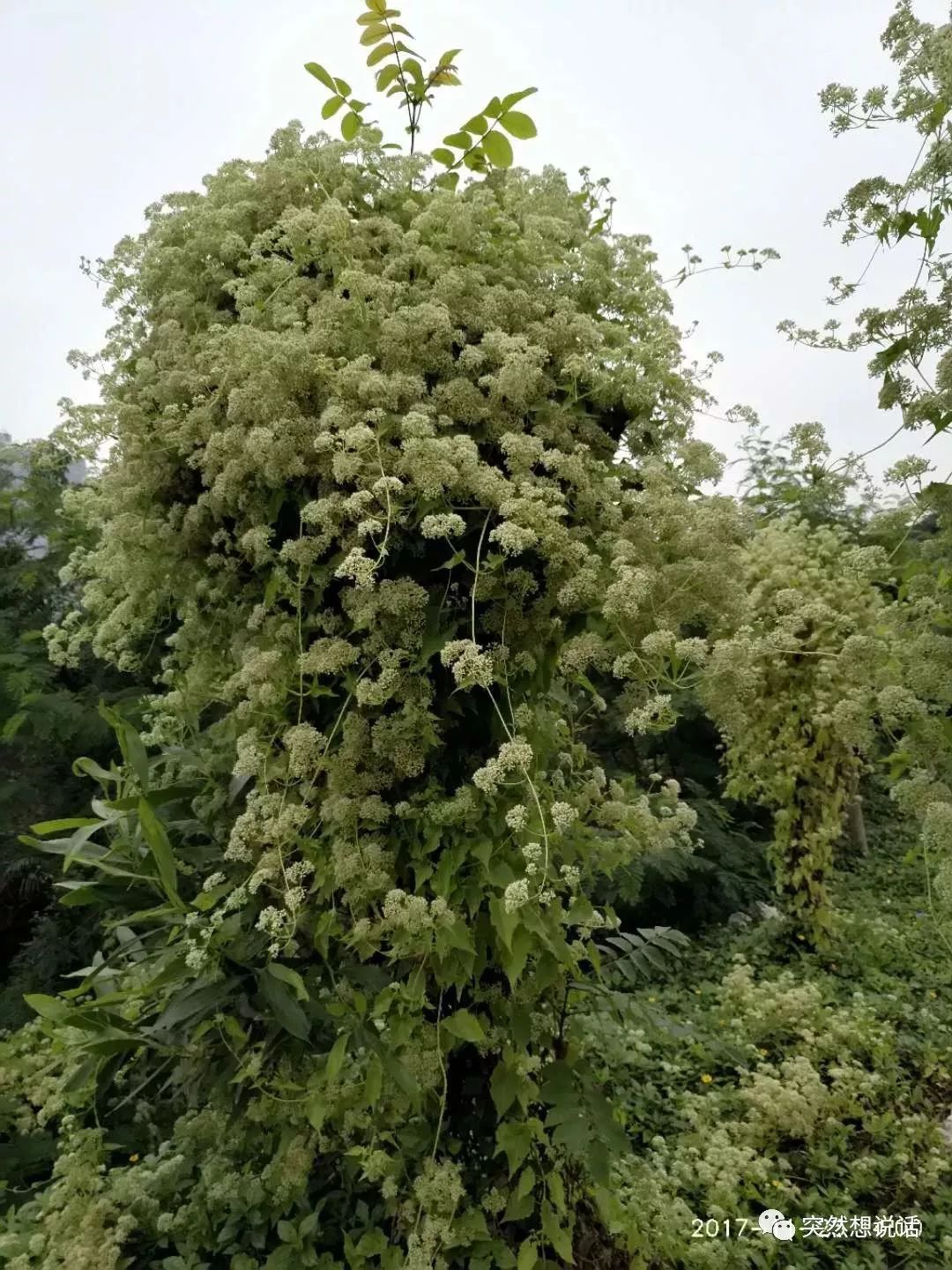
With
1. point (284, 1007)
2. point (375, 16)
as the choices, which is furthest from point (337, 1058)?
point (375, 16)

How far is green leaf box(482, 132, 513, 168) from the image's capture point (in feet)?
5.02

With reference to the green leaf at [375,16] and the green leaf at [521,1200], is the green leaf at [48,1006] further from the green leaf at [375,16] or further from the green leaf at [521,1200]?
the green leaf at [375,16]

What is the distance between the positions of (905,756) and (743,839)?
14.5ft

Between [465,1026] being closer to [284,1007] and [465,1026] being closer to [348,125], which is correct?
Result: [284,1007]

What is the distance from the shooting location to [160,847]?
4.44ft

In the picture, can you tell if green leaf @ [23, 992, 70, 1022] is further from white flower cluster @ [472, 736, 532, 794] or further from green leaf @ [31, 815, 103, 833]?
white flower cluster @ [472, 736, 532, 794]

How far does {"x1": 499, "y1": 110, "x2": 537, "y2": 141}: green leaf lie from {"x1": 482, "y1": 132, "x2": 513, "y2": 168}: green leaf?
0.02 metres

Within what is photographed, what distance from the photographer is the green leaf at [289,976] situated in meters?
1.28

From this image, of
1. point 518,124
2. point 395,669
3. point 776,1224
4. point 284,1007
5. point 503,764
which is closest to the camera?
point 503,764

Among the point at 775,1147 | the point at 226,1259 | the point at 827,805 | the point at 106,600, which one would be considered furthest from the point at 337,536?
the point at 827,805

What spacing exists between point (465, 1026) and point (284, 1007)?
1.02 feet

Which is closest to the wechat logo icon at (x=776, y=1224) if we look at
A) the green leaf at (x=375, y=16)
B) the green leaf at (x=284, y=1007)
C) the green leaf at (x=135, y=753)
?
the green leaf at (x=284, y=1007)

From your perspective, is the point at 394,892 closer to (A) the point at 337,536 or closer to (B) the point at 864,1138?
(A) the point at 337,536

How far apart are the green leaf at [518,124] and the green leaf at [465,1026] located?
1550mm
